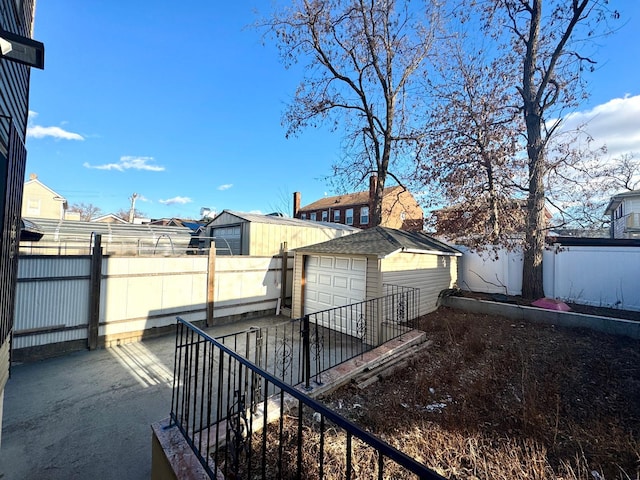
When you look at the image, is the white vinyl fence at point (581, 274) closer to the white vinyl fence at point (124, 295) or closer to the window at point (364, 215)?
the white vinyl fence at point (124, 295)

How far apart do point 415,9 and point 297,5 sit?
4775mm

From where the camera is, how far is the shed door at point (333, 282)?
22.9 ft

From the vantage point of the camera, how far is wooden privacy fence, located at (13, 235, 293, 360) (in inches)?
196

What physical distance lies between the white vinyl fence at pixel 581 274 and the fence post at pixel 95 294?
36.5 ft

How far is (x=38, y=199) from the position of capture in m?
21.4

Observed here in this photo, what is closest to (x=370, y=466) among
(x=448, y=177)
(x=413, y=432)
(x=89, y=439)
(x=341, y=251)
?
(x=413, y=432)

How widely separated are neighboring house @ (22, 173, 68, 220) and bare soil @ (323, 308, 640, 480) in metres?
29.0

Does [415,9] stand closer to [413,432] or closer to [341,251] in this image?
[341,251]

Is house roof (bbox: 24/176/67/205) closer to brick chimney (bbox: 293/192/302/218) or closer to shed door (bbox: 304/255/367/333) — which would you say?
brick chimney (bbox: 293/192/302/218)

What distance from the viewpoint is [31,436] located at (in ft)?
10.00

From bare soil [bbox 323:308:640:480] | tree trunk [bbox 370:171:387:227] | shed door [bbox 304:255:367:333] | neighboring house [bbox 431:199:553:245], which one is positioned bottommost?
bare soil [bbox 323:308:640:480]

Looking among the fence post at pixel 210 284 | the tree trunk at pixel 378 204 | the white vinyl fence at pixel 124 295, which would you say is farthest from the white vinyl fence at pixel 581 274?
the fence post at pixel 210 284

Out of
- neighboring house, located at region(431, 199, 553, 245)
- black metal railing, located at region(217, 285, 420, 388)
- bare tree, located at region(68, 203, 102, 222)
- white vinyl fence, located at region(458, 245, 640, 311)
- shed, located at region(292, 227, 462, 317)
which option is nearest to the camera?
black metal railing, located at region(217, 285, 420, 388)

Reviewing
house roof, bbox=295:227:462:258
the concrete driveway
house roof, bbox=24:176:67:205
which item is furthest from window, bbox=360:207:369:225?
house roof, bbox=24:176:67:205
